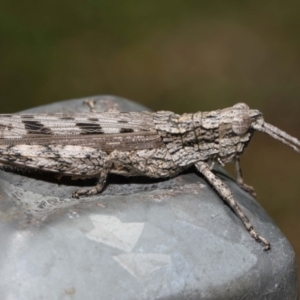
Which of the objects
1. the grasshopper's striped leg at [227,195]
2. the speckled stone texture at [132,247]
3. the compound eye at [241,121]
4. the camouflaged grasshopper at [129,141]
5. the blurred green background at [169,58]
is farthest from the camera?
the blurred green background at [169,58]

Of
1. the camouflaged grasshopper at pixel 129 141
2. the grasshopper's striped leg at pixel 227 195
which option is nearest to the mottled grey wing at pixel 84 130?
the camouflaged grasshopper at pixel 129 141

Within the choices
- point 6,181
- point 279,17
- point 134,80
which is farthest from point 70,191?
point 279,17

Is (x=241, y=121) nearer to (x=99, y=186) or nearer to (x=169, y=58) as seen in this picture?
(x=99, y=186)

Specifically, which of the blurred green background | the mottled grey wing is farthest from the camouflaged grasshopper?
the blurred green background

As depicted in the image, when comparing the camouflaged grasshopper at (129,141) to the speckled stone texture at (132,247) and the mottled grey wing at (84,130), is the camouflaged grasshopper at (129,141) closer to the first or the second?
the mottled grey wing at (84,130)

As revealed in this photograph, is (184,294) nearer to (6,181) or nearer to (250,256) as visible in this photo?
(250,256)

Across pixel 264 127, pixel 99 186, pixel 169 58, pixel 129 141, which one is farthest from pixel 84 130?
pixel 169 58

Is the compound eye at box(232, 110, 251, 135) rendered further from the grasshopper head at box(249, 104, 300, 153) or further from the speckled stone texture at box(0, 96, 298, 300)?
the speckled stone texture at box(0, 96, 298, 300)
